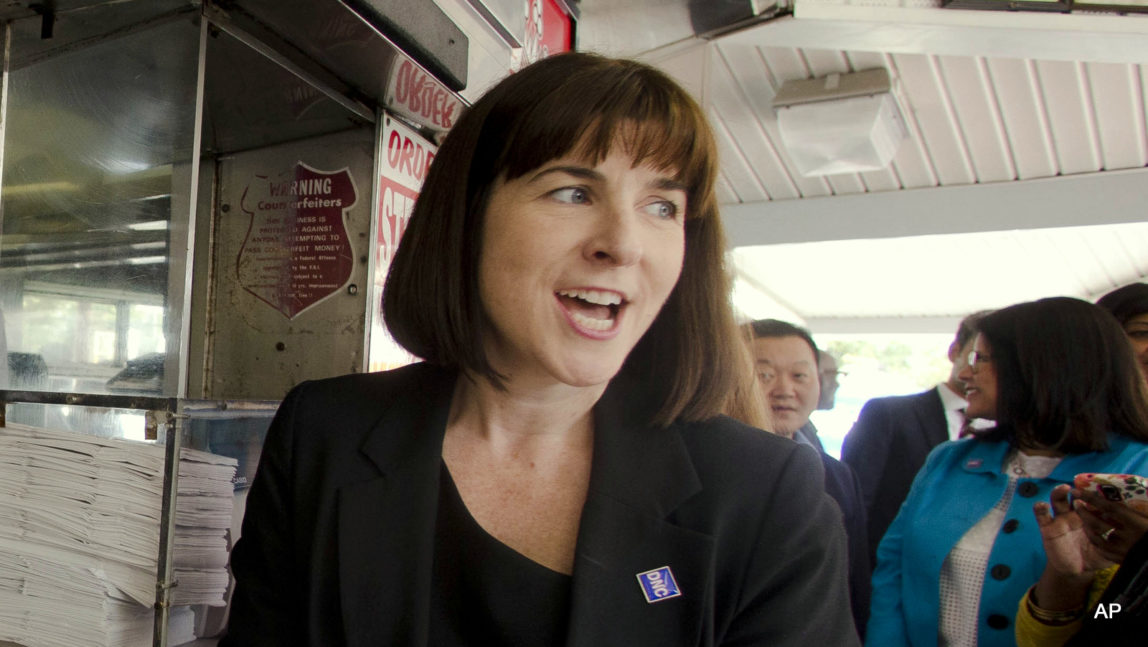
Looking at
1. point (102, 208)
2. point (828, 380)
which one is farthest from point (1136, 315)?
point (102, 208)

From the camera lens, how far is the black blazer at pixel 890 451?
288 cm

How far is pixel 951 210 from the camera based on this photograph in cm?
497

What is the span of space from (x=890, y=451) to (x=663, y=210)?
228cm

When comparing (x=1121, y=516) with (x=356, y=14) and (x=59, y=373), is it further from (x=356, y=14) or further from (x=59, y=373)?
(x=59, y=373)

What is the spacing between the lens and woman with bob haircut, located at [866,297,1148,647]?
1.73 meters

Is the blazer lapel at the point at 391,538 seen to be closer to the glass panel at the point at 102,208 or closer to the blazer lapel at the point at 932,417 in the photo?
the glass panel at the point at 102,208

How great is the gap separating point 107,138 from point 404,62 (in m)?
0.57

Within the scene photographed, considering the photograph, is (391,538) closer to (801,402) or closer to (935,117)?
(801,402)

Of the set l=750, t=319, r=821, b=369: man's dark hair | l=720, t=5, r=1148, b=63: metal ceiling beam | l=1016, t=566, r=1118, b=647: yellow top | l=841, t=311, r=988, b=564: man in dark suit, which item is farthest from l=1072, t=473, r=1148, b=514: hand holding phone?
l=720, t=5, r=1148, b=63: metal ceiling beam

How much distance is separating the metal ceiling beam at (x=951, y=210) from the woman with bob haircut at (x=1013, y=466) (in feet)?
8.19

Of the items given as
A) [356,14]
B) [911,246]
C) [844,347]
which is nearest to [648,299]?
[356,14]

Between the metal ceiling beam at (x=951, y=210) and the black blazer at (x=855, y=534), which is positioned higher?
the metal ceiling beam at (x=951, y=210)

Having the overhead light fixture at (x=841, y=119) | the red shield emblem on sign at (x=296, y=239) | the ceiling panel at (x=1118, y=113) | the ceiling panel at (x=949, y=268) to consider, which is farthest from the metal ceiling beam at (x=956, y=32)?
the ceiling panel at (x=949, y=268)

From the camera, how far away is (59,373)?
1371 millimetres
